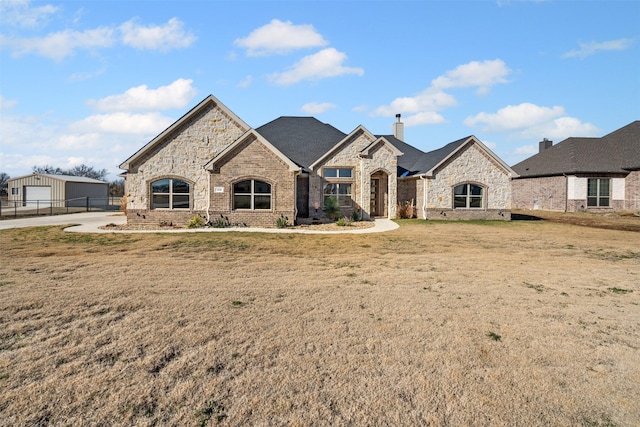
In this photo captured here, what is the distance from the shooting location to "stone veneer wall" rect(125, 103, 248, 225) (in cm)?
1931

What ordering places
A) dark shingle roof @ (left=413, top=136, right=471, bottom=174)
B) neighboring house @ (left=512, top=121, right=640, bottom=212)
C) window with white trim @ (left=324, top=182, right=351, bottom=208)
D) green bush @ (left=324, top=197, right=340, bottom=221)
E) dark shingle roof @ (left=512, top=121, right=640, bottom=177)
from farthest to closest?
dark shingle roof @ (left=512, top=121, right=640, bottom=177) → neighboring house @ (left=512, top=121, right=640, bottom=212) → dark shingle roof @ (left=413, top=136, right=471, bottom=174) → window with white trim @ (left=324, top=182, right=351, bottom=208) → green bush @ (left=324, top=197, right=340, bottom=221)

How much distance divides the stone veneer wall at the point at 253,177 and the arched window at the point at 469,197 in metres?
11.2

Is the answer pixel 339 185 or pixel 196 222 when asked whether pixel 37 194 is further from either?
pixel 339 185

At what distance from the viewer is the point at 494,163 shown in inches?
946

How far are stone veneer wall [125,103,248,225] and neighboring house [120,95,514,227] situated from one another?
51 millimetres

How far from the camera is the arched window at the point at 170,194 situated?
19562mm

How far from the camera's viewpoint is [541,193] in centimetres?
3294

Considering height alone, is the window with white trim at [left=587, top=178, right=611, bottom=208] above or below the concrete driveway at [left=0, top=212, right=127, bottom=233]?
above

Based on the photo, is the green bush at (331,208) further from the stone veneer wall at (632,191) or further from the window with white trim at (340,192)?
the stone veneer wall at (632,191)

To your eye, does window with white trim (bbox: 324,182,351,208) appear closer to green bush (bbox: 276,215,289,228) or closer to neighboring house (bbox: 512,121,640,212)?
green bush (bbox: 276,215,289,228)

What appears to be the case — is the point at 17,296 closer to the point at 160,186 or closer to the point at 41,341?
the point at 41,341

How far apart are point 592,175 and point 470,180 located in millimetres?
13088

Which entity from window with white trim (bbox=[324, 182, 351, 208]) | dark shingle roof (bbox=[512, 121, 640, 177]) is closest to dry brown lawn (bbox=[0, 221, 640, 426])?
window with white trim (bbox=[324, 182, 351, 208])

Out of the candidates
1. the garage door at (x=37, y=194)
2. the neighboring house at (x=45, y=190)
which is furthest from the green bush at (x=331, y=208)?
the garage door at (x=37, y=194)
